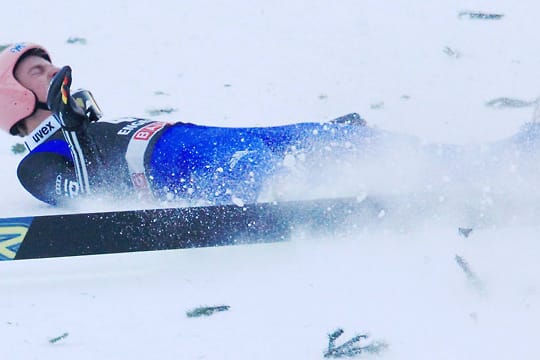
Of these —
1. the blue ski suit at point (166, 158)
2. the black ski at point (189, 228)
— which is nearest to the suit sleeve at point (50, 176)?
the blue ski suit at point (166, 158)

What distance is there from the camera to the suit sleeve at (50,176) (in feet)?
10.2

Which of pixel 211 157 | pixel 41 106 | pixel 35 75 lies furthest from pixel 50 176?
pixel 211 157

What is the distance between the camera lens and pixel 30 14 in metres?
4.85

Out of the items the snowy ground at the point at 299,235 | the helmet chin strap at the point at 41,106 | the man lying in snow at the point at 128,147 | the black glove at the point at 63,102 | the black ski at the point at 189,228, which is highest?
the black glove at the point at 63,102

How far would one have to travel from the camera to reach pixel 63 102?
293 cm

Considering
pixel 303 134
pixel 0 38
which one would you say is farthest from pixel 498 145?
pixel 0 38

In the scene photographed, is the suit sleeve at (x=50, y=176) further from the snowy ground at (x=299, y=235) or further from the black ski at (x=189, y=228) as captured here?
the black ski at (x=189, y=228)

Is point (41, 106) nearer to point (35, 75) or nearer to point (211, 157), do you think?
point (35, 75)

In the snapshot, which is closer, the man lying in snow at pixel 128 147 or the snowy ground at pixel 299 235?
the snowy ground at pixel 299 235

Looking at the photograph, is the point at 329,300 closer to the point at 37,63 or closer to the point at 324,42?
the point at 37,63

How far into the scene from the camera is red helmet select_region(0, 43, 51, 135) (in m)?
3.16

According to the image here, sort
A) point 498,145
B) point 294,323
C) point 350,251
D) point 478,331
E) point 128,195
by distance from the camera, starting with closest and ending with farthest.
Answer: point 478,331 < point 294,323 < point 350,251 < point 498,145 < point 128,195

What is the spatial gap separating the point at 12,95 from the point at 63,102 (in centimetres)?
35

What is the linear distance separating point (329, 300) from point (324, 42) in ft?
7.56
